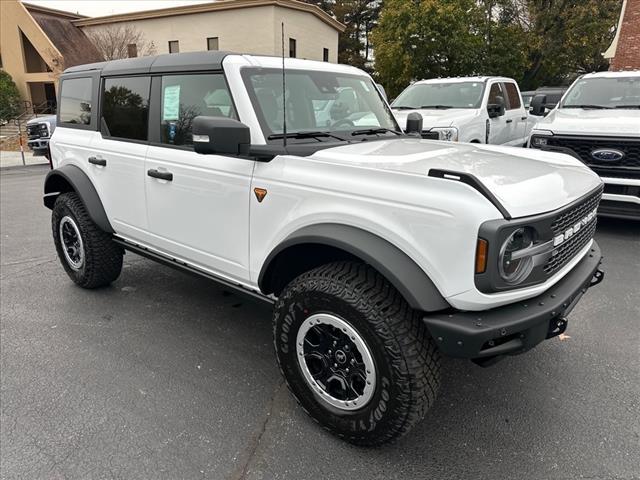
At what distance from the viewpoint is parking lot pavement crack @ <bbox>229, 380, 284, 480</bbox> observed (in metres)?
2.31

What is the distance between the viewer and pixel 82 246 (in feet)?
14.0

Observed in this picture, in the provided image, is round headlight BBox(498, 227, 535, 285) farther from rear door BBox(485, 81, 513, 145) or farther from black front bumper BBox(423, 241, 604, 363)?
rear door BBox(485, 81, 513, 145)

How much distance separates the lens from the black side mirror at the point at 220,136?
2482 millimetres

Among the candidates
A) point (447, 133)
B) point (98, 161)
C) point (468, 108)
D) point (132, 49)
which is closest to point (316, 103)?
point (98, 161)

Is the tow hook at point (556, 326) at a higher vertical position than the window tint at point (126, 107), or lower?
lower

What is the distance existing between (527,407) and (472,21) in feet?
76.2

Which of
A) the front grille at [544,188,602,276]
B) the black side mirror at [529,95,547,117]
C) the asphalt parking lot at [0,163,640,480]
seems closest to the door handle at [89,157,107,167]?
the asphalt parking lot at [0,163,640,480]

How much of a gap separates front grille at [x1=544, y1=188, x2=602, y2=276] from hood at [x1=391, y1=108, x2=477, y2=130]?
14.0ft

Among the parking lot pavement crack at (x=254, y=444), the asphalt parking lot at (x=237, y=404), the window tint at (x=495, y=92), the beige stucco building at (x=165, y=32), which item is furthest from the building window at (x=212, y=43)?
the parking lot pavement crack at (x=254, y=444)

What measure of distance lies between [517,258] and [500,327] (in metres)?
0.30

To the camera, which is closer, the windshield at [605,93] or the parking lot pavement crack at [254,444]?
the parking lot pavement crack at [254,444]

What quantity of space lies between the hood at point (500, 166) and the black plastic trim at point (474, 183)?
4 cm

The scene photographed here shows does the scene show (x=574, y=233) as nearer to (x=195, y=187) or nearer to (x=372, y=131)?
(x=372, y=131)

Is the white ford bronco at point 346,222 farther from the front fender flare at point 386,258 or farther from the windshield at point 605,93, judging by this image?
the windshield at point 605,93
